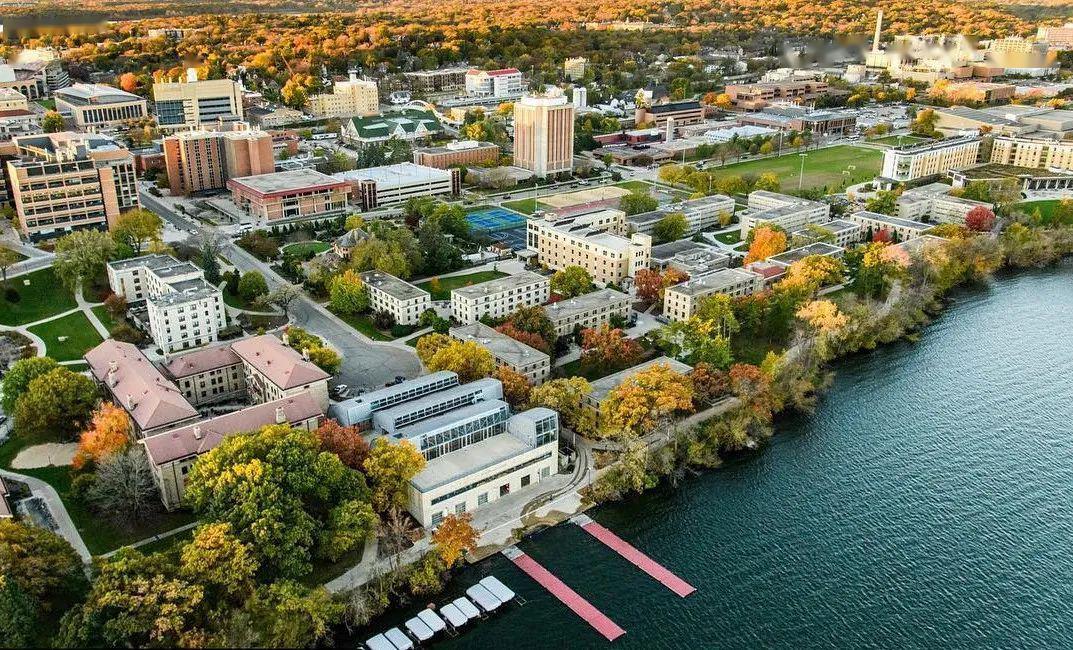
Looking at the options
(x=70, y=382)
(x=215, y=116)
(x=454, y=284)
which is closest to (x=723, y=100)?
(x=215, y=116)

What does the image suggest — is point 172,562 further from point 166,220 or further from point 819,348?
point 166,220

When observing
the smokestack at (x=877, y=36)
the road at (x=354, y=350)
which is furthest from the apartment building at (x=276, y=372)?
the smokestack at (x=877, y=36)

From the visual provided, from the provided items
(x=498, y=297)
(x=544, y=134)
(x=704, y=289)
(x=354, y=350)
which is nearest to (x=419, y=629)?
(x=354, y=350)

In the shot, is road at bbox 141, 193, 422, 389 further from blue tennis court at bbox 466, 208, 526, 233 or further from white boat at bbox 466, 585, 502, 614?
blue tennis court at bbox 466, 208, 526, 233

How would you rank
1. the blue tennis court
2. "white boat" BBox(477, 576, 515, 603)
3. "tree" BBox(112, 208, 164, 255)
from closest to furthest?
1. "white boat" BBox(477, 576, 515, 603)
2. "tree" BBox(112, 208, 164, 255)
3. the blue tennis court

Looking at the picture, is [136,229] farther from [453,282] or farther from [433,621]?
[433,621]

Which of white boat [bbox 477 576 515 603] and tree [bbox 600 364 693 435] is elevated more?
tree [bbox 600 364 693 435]

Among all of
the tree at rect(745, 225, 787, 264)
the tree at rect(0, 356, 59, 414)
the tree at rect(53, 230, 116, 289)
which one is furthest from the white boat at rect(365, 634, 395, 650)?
the tree at rect(745, 225, 787, 264)

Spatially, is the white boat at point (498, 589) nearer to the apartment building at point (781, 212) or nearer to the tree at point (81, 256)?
the tree at point (81, 256)
